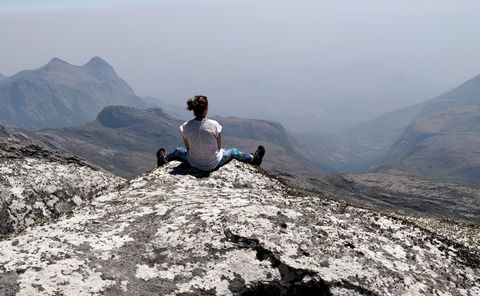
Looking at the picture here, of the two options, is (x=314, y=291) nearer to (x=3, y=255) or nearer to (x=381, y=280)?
(x=381, y=280)

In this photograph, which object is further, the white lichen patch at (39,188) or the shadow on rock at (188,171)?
the shadow on rock at (188,171)

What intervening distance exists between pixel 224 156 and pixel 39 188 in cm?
860

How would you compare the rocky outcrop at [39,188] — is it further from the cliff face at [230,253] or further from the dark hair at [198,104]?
the dark hair at [198,104]

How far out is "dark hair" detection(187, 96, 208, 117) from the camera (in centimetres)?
1688

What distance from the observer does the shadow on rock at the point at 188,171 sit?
16.0 m

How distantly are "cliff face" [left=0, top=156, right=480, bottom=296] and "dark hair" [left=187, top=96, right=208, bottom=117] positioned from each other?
18.3 ft

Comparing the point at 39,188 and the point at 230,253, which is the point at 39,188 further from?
the point at 230,253

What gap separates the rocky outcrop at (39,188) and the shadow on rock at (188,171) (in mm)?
4581

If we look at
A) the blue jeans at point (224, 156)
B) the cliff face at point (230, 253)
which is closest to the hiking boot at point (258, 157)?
the blue jeans at point (224, 156)

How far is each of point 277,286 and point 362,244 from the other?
293 centimetres

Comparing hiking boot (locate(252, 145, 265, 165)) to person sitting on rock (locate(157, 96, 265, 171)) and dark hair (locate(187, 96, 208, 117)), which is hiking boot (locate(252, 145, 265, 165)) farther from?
dark hair (locate(187, 96, 208, 117))

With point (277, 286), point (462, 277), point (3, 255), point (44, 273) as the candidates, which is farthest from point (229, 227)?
point (462, 277)

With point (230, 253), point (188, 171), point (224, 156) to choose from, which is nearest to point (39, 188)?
point (188, 171)

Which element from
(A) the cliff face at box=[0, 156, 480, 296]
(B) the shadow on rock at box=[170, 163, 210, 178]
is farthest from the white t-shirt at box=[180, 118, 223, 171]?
(A) the cliff face at box=[0, 156, 480, 296]
